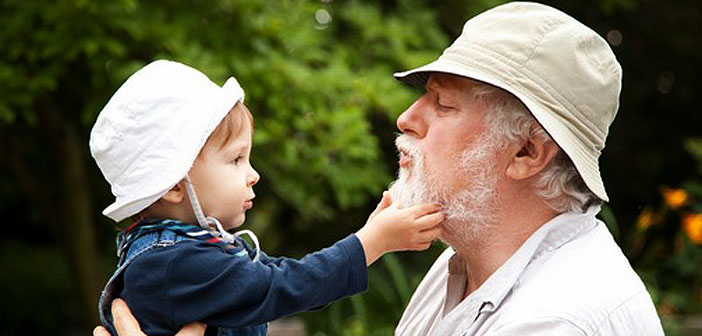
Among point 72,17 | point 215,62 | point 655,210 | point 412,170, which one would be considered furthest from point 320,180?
point 655,210

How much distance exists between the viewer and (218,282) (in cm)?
225

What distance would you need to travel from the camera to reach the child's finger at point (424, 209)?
2.39 m

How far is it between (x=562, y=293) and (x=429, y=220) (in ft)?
1.15

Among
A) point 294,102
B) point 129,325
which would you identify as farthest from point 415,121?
point 294,102

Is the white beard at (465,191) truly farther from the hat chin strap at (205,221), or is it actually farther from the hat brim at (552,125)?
the hat chin strap at (205,221)

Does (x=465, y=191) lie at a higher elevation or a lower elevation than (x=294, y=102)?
higher

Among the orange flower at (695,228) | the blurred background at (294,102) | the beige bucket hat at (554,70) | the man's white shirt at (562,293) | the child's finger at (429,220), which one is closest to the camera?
the man's white shirt at (562,293)

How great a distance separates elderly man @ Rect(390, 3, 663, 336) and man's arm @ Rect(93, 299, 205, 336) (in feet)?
1.79

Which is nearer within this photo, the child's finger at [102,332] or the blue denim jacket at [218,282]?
the blue denim jacket at [218,282]

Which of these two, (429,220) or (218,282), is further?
(429,220)

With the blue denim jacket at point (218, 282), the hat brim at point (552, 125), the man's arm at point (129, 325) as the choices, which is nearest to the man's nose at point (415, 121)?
the hat brim at point (552, 125)

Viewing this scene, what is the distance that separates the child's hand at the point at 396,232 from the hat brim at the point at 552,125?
1.06 feet

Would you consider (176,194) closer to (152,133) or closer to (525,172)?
(152,133)

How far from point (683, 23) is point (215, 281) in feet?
21.5
